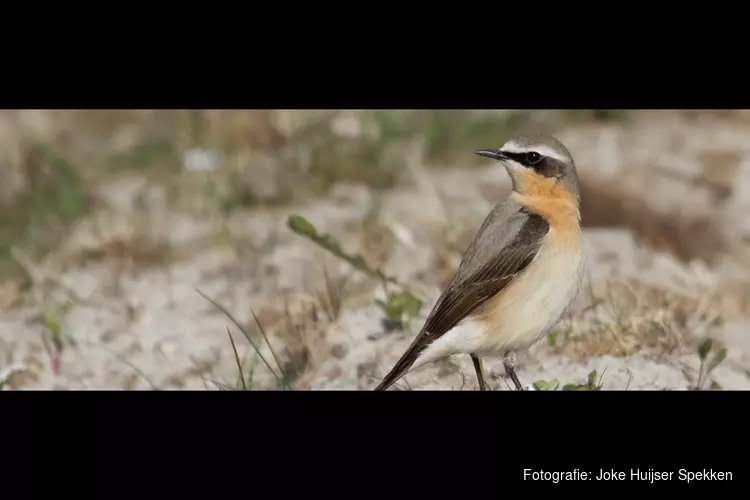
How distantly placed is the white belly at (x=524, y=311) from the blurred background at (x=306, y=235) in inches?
16.4

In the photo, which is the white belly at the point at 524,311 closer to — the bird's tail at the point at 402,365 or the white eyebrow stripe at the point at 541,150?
the bird's tail at the point at 402,365

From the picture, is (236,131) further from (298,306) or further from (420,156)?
(298,306)

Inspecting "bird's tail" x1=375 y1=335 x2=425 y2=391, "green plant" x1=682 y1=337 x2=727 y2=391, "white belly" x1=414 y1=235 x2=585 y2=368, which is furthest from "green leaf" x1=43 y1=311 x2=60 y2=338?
"green plant" x1=682 y1=337 x2=727 y2=391

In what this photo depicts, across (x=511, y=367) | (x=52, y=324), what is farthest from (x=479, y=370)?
(x=52, y=324)

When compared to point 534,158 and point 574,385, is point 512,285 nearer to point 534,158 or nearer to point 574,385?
point 574,385

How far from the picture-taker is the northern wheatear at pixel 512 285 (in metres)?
6.50

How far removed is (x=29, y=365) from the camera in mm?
A: 7688

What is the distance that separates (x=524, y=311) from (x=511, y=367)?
1.15 feet

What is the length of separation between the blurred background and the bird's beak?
103 centimetres

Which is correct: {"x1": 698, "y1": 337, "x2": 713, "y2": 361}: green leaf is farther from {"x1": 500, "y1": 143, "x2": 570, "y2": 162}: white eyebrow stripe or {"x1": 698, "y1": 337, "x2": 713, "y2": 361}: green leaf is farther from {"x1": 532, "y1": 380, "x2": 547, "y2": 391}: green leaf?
{"x1": 500, "y1": 143, "x2": 570, "y2": 162}: white eyebrow stripe

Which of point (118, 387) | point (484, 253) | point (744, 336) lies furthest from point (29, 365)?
point (744, 336)

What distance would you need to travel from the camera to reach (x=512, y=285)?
262 inches

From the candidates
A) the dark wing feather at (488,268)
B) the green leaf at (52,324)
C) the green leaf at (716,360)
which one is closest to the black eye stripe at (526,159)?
the dark wing feather at (488,268)

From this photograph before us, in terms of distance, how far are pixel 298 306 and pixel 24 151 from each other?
13.4ft
